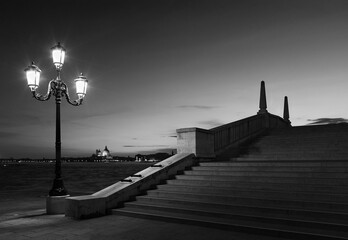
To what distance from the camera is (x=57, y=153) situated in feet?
33.4

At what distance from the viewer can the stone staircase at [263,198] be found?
6.83m

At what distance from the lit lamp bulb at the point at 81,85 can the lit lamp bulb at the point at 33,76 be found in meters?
1.23

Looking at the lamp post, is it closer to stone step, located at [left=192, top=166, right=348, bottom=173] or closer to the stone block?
the stone block

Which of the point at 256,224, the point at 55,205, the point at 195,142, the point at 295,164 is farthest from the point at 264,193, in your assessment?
the point at 55,205

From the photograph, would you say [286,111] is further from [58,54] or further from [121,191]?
[58,54]

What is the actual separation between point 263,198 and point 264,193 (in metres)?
0.32

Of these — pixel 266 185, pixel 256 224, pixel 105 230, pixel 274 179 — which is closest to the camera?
pixel 256 224

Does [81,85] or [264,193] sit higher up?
[81,85]

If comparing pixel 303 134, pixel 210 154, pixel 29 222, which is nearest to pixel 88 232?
pixel 29 222

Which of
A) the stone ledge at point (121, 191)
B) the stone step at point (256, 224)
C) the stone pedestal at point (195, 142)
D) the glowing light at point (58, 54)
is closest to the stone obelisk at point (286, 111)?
the stone pedestal at point (195, 142)

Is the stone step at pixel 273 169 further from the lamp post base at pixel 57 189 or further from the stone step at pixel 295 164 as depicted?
the lamp post base at pixel 57 189

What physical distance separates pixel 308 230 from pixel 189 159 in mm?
5911

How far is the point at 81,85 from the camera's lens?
10859 mm

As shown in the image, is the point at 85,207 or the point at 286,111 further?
the point at 286,111
